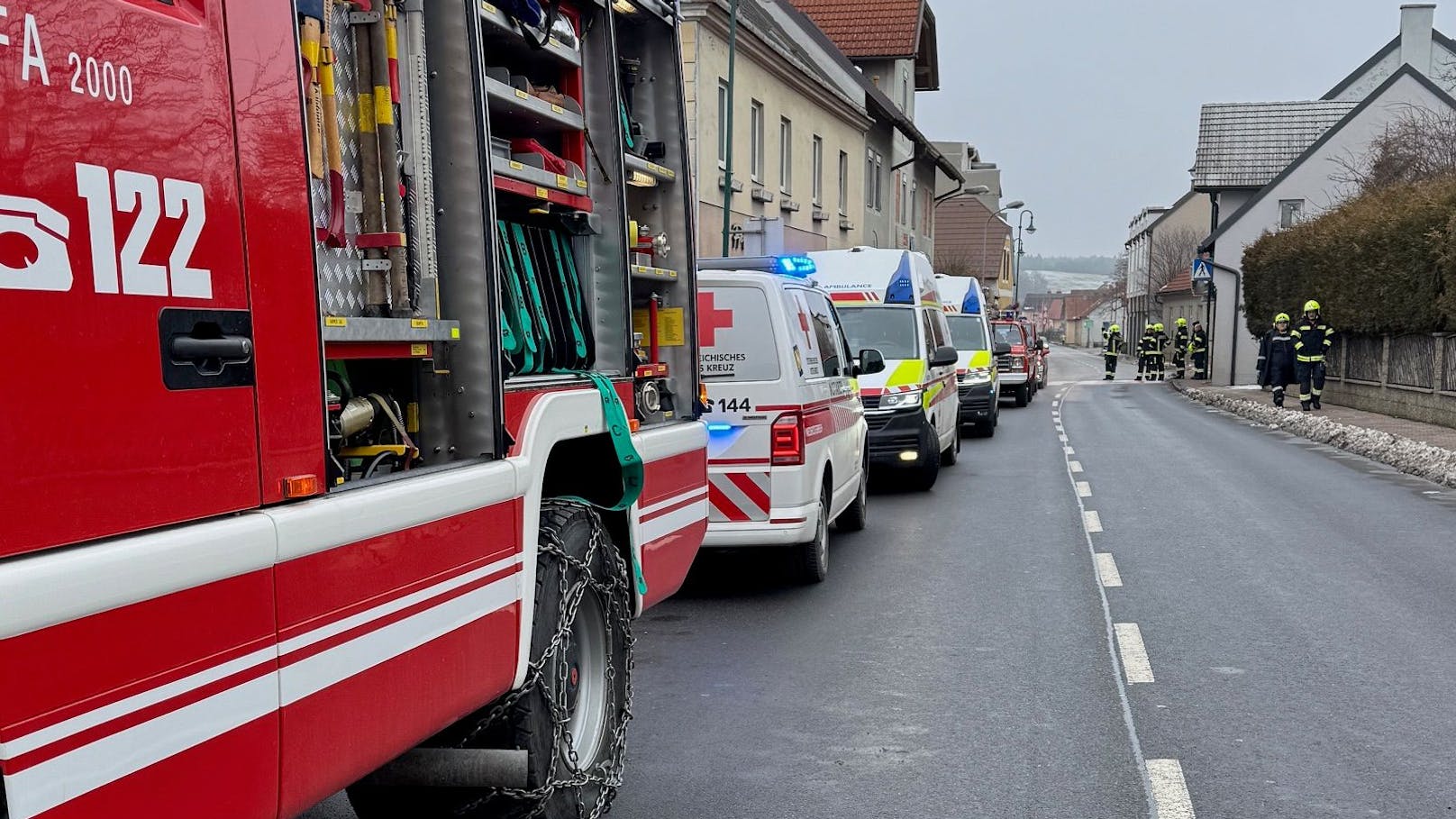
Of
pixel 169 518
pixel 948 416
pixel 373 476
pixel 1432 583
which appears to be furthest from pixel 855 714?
pixel 948 416

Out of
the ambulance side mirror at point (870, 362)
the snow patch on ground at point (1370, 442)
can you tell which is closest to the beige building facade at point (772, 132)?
the ambulance side mirror at point (870, 362)

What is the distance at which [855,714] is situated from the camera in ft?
18.8

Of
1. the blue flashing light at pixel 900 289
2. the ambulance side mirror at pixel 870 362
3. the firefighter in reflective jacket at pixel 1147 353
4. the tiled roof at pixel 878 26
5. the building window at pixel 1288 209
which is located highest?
the tiled roof at pixel 878 26

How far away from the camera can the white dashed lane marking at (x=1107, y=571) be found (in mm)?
8680

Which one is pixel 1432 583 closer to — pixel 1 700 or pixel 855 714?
pixel 855 714

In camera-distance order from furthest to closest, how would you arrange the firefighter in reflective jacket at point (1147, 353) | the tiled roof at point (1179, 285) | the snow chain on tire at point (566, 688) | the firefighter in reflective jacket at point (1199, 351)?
1. the tiled roof at point (1179, 285)
2. the firefighter in reflective jacket at point (1147, 353)
3. the firefighter in reflective jacket at point (1199, 351)
4. the snow chain on tire at point (566, 688)

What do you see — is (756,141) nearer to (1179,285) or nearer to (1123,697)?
(1123,697)

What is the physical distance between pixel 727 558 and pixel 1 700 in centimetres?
796

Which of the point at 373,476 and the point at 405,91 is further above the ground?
the point at 405,91

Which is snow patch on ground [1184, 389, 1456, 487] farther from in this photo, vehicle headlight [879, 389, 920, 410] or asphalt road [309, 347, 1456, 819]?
vehicle headlight [879, 389, 920, 410]

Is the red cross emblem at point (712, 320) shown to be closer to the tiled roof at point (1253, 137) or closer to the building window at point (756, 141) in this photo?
the building window at point (756, 141)

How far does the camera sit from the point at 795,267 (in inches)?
376

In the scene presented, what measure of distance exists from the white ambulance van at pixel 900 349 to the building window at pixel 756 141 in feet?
39.2

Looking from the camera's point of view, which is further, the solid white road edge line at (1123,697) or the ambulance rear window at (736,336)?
the ambulance rear window at (736,336)
